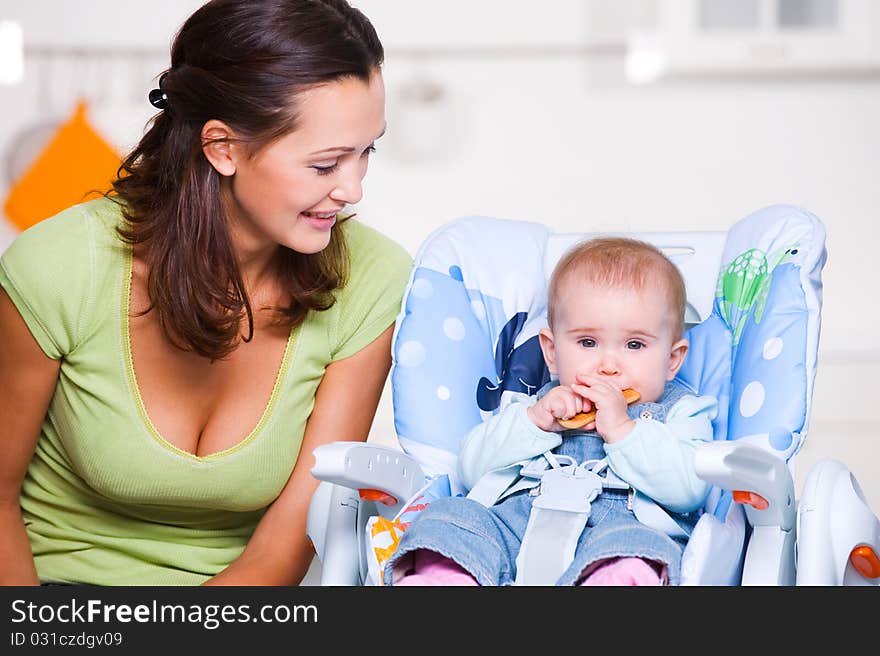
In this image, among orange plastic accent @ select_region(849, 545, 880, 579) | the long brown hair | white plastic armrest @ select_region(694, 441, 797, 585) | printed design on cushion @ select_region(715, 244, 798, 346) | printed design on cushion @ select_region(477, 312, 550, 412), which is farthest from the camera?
printed design on cushion @ select_region(477, 312, 550, 412)

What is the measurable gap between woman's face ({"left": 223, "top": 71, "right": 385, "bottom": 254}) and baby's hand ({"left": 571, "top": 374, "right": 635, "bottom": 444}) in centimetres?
34

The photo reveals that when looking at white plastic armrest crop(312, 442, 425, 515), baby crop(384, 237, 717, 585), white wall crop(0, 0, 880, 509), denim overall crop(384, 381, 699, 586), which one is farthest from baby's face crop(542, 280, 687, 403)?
white wall crop(0, 0, 880, 509)

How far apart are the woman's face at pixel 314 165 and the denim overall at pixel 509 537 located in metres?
0.36

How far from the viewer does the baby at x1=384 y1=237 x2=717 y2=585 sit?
113cm

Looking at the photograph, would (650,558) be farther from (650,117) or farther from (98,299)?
(650,117)

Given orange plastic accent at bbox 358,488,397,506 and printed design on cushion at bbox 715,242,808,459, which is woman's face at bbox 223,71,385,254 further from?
printed design on cushion at bbox 715,242,808,459

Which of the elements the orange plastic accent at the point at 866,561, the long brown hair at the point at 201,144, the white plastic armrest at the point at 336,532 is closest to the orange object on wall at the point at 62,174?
the long brown hair at the point at 201,144

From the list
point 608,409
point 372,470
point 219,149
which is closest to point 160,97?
point 219,149

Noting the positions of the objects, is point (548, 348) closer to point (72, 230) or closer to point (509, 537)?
point (509, 537)

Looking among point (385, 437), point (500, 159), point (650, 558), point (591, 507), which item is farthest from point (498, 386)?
point (500, 159)

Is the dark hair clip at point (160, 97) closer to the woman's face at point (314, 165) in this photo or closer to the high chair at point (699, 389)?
the woman's face at point (314, 165)

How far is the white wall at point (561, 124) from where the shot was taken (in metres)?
2.63

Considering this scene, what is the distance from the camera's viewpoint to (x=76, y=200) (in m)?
2.61

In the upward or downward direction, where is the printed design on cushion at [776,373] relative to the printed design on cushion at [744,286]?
downward
